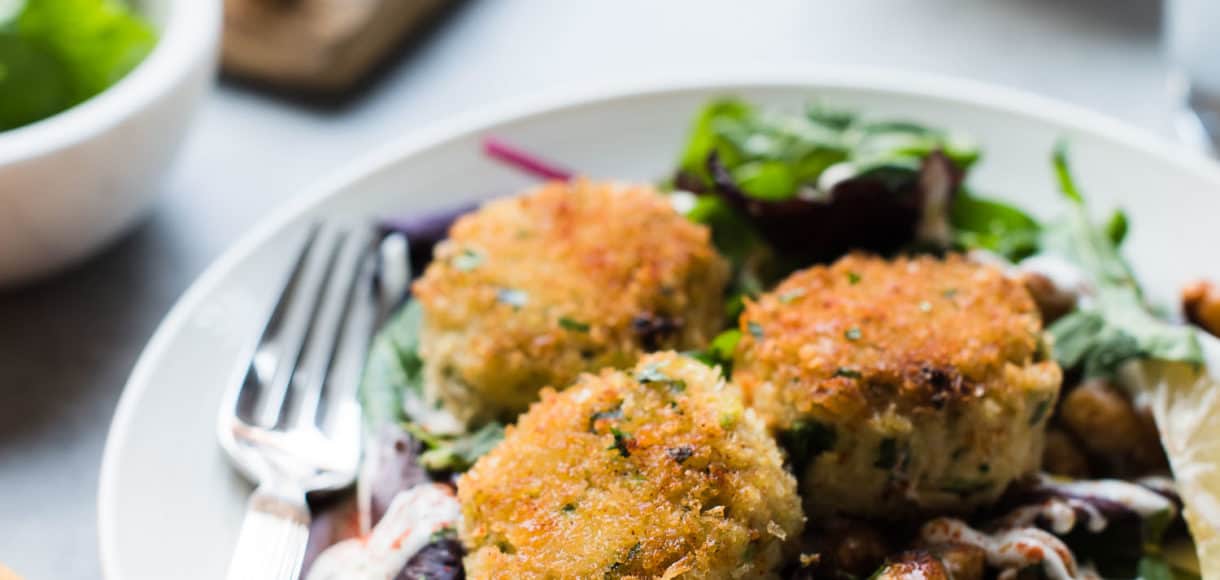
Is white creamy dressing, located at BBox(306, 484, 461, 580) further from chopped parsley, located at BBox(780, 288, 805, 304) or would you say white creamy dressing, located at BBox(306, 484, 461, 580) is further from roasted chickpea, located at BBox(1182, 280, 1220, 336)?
roasted chickpea, located at BBox(1182, 280, 1220, 336)

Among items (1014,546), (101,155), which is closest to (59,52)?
(101,155)

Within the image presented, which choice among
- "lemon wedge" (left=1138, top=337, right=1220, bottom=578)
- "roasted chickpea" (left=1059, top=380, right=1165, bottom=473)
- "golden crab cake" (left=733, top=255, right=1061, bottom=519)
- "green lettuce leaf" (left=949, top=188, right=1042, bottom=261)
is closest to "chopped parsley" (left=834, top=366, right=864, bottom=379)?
"golden crab cake" (left=733, top=255, right=1061, bottom=519)

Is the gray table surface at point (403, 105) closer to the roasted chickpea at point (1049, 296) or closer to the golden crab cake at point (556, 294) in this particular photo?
the golden crab cake at point (556, 294)

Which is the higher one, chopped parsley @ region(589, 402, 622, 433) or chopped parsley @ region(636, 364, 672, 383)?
chopped parsley @ region(636, 364, 672, 383)

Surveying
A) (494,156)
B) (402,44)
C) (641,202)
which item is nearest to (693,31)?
(402,44)

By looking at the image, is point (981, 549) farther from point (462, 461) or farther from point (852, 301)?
point (462, 461)
